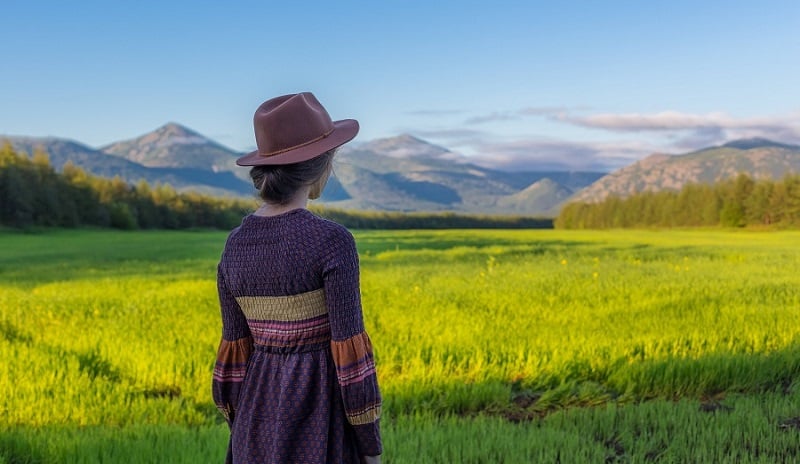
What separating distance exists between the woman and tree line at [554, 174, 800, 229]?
235 feet

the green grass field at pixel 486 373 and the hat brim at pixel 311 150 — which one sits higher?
the hat brim at pixel 311 150

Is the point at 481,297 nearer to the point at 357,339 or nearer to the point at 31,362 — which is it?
the point at 31,362

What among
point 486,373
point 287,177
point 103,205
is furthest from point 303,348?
point 103,205

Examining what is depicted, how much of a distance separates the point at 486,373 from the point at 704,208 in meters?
81.9

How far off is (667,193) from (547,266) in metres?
83.0

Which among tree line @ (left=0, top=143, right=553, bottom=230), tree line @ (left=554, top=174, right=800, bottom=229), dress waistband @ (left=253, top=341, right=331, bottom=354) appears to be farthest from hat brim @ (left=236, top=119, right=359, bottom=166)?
tree line @ (left=554, top=174, right=800, bottom=229)

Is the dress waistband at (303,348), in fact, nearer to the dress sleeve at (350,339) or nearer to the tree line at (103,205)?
the dress sleeve at (350,339)

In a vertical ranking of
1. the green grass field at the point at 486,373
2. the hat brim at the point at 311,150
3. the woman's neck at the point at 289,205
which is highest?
the hat brim at the point at 311,150

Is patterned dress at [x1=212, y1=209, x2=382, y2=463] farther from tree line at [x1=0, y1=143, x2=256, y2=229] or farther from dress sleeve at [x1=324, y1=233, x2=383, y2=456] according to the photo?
tree line at [x1=0, y1=143, x2=256, y2=229]

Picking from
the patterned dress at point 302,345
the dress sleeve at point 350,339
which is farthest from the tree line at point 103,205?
the dress sleeve at point 350,339

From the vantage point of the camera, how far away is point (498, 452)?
4539 millimetres

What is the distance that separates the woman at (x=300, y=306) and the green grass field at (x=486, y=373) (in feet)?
6.40

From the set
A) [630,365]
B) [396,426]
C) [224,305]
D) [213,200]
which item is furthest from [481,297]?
[213,200]

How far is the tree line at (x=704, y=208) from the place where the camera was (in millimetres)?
67125
